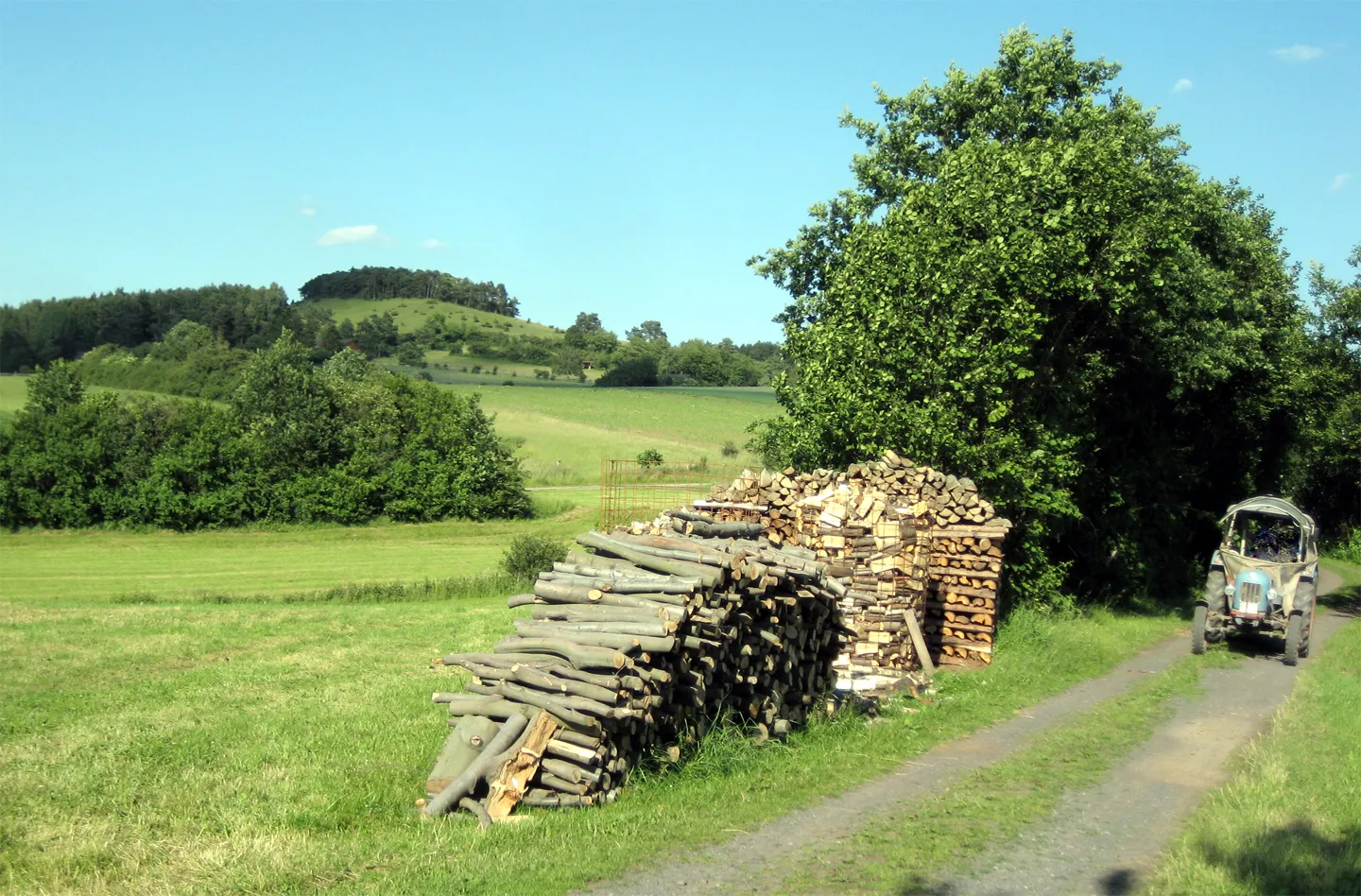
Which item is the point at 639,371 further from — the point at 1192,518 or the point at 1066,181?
the point at 1066,181

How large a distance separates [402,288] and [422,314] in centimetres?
1592

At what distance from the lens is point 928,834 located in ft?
28.3

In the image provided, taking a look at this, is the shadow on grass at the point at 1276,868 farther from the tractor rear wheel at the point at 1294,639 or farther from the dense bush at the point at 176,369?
the dense bush at the point at 176,369

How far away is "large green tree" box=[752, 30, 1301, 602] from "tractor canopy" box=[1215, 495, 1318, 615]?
2.87 meters

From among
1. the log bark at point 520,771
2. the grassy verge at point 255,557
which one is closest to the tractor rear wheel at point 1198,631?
the log bark at point 520,771

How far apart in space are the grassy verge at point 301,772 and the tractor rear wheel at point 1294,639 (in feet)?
10.8

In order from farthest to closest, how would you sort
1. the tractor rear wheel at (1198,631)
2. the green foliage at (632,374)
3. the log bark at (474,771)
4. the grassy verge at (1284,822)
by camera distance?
the green foliage at (632,374) → the tractor rear wheel at (1198,631) → the log bark at (474,771) → the grassy verge at (1284,822)

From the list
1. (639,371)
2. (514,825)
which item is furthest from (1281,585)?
(639,371)

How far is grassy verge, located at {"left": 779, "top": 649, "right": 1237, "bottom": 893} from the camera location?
7.70m

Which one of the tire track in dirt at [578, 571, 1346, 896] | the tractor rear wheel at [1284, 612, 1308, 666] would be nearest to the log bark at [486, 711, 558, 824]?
the tire track in dirt at [578, 571, 1346, 896]

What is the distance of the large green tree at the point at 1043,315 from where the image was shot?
19.8m

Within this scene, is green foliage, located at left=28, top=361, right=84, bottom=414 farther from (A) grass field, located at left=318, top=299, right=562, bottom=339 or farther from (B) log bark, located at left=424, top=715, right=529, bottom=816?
(A) grass field, located at left=318, top=299, right=562, bottom=339

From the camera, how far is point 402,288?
162250mm

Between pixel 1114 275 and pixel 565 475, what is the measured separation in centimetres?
4825
